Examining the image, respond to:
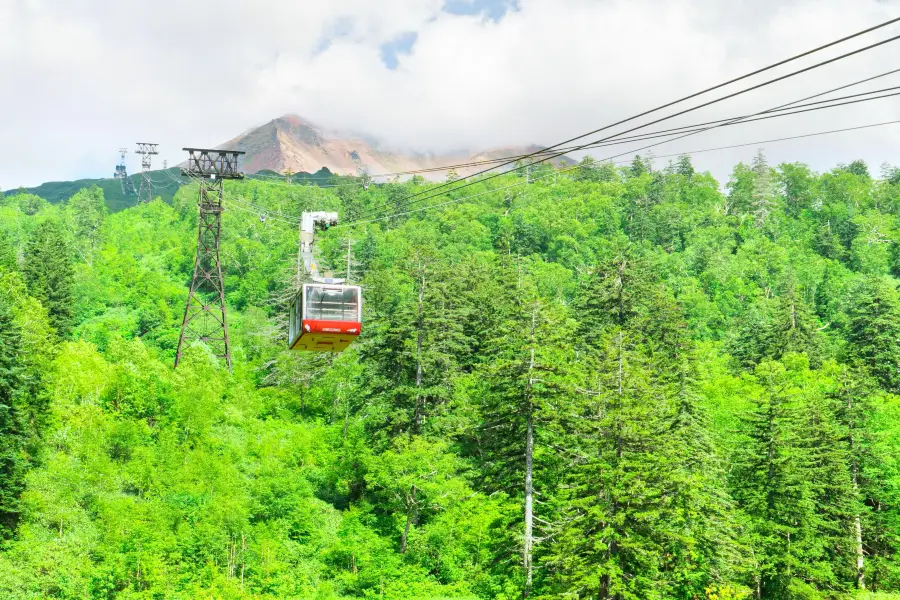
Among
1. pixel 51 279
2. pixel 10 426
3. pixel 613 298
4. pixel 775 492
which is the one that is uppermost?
pixel 51 279

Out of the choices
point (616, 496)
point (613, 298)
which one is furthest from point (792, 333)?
point (616, 496)

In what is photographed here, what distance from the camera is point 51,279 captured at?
67.1 meters

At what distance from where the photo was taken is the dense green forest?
34.5 metres

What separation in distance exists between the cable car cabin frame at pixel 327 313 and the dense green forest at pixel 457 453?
10873mm

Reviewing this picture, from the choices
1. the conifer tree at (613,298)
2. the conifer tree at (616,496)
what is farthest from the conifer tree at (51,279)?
the conifer tree at (616,496)

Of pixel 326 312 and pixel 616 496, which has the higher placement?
pixel 326 312

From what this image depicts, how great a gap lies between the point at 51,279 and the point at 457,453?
41585mm

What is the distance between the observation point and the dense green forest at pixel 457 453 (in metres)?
34.5

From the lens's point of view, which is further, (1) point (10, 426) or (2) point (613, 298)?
(2) point (613, 298)

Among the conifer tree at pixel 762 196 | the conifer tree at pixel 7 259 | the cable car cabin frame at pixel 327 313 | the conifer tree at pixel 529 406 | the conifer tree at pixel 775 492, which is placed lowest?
the conifer tree at pixel 775 492

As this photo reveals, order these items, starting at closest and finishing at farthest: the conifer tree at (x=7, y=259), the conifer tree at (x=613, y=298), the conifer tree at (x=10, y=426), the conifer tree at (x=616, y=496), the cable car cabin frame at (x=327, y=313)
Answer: the cable car cabin frame at (x=327, y=313) → the conifer tree at (x=616, y=496) → the conifer tree at (x=10, y=426) → the conifer tree at (x=613, y=298) → the conifer tree at (x=7, y=259)

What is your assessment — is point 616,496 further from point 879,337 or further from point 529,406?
point 879,337

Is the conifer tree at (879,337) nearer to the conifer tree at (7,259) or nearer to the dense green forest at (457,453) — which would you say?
the dense green forest at (457,453)

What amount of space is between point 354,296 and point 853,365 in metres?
44.3
